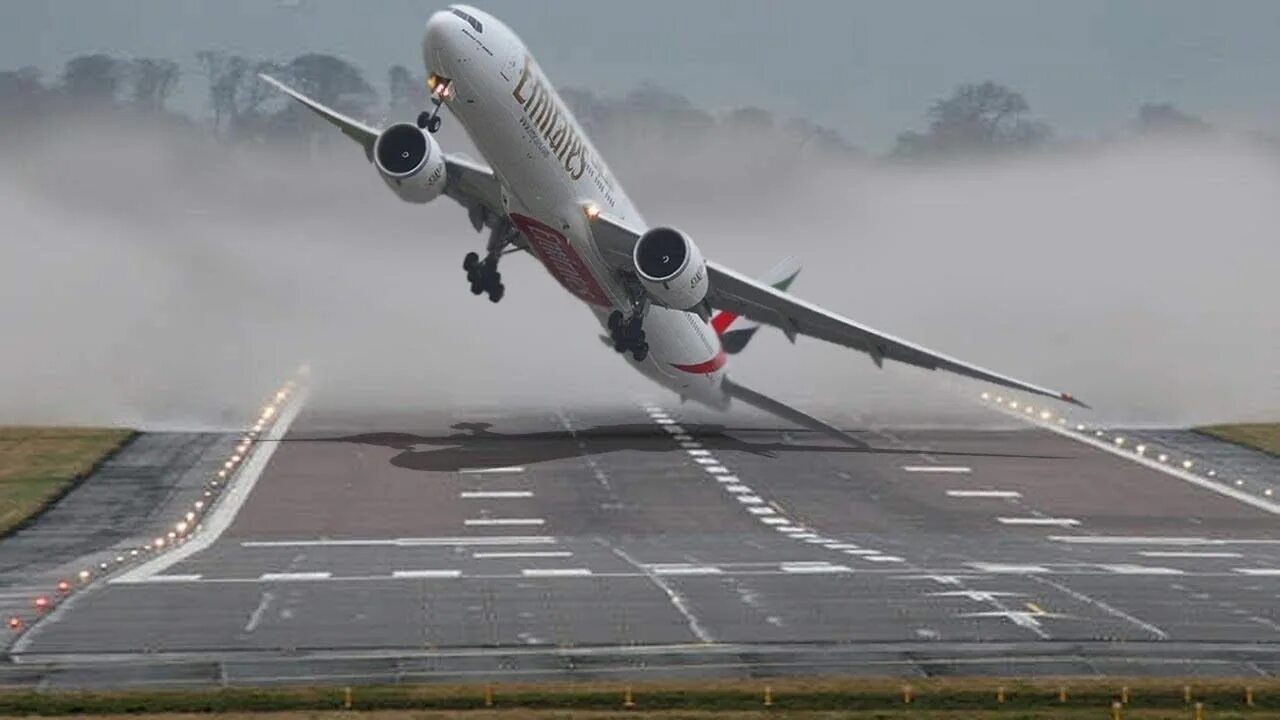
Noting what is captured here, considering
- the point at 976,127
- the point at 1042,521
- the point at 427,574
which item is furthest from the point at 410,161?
the point at 976,127

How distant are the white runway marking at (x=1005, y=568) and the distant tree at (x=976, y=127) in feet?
183

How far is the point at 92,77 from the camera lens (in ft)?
366

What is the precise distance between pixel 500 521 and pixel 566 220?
36.5 feet

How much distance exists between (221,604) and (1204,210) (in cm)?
7636

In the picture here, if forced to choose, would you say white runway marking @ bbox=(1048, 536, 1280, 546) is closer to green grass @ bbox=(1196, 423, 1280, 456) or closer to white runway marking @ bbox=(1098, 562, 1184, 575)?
white runway marking @ bbox=(1098, 562, 1184, 575)

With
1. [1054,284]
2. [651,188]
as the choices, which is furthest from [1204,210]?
[651,188]

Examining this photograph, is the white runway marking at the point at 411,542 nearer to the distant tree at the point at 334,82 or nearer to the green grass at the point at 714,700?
the green grass at the point at 714,700

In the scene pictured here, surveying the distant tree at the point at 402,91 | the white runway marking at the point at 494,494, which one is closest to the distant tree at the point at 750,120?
the distant tree at the point at 402,91

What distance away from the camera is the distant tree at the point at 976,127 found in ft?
379

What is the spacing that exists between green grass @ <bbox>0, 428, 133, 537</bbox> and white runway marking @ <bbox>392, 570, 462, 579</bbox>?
1279 centimetres

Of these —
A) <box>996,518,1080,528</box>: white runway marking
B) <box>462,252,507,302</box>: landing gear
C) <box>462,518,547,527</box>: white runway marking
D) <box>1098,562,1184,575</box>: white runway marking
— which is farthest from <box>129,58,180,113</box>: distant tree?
<box>1098,562,1184,575</box>: white runway marking

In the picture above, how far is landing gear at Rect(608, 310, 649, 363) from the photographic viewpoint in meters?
82.5

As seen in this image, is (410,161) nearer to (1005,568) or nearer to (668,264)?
(668,264)

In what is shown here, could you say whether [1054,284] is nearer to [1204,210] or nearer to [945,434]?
[1204,210]
